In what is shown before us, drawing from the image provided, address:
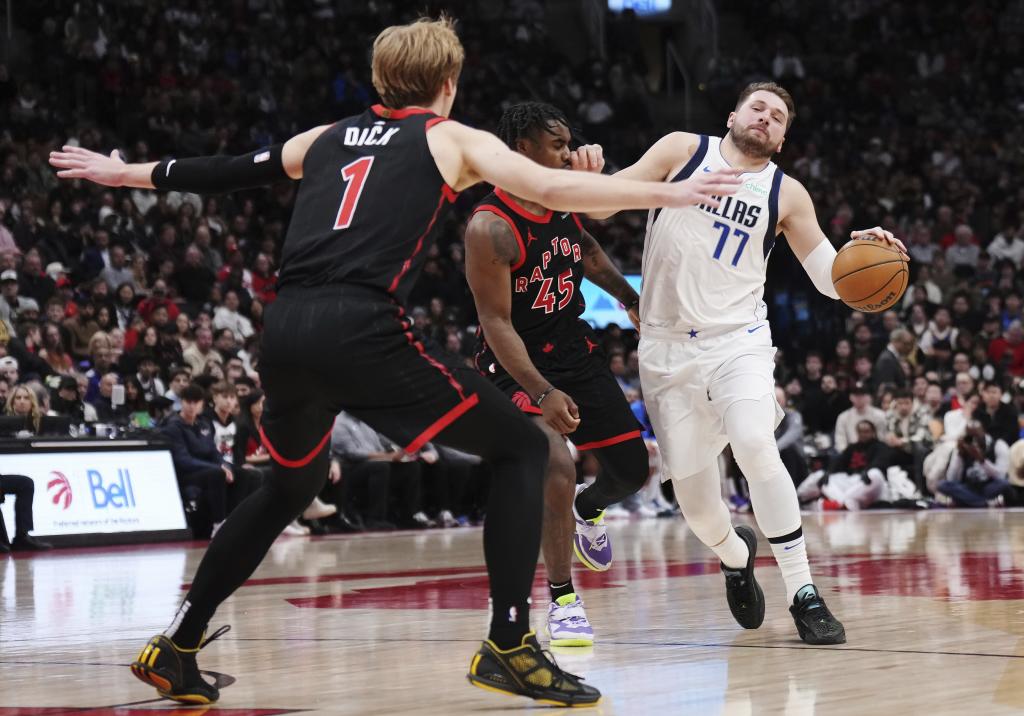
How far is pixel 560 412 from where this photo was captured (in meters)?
5.21

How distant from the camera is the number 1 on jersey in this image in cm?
410

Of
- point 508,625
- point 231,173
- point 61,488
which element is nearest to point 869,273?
point 508,625

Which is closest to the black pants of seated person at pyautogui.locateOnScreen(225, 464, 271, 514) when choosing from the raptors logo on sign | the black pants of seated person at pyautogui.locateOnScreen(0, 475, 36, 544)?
the black pants of seated person at pyautogui.locateOnScreen(0, 475, 36, 544)

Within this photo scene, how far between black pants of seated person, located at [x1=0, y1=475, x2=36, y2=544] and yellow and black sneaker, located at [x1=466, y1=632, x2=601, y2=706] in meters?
8.66

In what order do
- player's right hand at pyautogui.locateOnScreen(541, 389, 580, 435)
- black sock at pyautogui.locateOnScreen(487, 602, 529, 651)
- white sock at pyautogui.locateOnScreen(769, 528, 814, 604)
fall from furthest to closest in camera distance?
1. white sock at pyautogui.locateOnScreen(769, 528, 814, 604)
2. player's right hand at pyautogui.locateOnScreen(541, 389, 580, 435)
3. black sock at pyautogui.locateOnScreen(487, 602, 529, 651)

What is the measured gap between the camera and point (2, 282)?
1498 centimetres

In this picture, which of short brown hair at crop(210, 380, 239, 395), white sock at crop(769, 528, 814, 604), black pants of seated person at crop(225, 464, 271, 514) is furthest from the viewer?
short brown hair at crop(210, 380, 239, 395)

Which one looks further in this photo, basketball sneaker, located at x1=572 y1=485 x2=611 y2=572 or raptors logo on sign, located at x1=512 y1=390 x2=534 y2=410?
basketball sneaker, located at x1=572 y1=485 x2=611 y2=572

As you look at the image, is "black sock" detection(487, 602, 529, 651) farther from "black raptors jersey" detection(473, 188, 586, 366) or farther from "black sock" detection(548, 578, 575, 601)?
"black raptors jersey" detection(473, 188, 586, 366)

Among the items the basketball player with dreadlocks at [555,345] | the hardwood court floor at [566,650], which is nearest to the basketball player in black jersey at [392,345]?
the hardwood court floor at [566,650]

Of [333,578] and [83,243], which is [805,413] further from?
[333,578]

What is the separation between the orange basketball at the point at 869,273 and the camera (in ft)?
19.0

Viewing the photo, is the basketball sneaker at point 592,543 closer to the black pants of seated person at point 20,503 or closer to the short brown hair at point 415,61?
the short brown hair at point 415,61

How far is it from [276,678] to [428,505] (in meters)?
10.9
